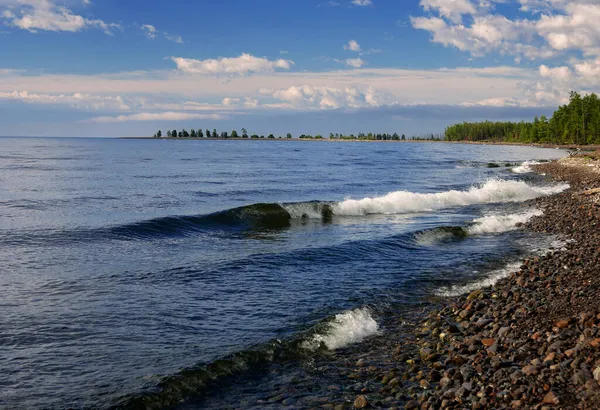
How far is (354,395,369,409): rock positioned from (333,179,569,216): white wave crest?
79.4 ft

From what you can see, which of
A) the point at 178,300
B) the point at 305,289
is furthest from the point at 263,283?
the point at 178,300

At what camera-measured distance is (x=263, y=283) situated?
51.3 ft

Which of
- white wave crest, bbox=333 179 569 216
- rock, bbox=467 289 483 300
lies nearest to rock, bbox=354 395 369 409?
rock, bbox=467 289 483 300

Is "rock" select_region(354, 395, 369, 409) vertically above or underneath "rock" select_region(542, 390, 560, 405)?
underneath

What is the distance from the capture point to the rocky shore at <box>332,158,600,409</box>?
7.61 m

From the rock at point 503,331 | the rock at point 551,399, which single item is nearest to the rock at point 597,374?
the rock at point 551,399

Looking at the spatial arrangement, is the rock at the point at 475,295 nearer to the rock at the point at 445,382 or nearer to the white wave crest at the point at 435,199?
the rock at the point at 445,382

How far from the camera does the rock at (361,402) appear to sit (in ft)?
26.3

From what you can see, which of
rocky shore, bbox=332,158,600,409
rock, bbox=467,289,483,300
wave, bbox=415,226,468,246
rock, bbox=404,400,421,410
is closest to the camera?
rocky shore, bbox=332,158,600,409

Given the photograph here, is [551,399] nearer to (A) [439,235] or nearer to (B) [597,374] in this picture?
(B) [597,374]

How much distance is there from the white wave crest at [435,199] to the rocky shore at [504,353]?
18313mm

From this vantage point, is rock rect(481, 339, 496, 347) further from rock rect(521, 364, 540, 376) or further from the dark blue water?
the dark blue water

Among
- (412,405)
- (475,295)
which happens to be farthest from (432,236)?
(412,405)

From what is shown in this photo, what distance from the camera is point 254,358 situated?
10148mm
